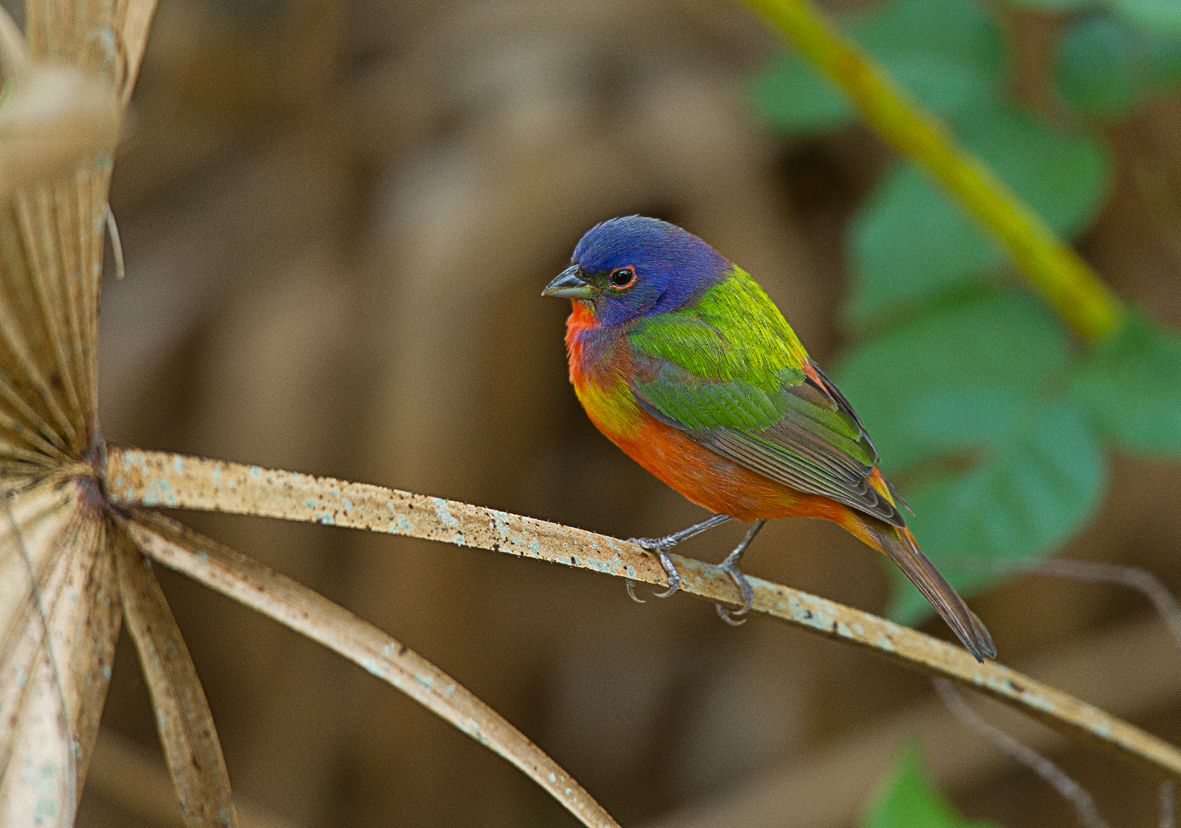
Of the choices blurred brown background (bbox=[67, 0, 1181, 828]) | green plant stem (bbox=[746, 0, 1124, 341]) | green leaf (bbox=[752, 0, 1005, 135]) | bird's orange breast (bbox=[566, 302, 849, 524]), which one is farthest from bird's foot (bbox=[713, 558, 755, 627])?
blurred brown background (bbox=[67, 0, 1181, 828])

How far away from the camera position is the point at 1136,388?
2.38 meters

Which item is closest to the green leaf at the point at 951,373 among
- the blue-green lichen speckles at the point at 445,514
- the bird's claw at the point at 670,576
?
the bird's claw at the point at 670,576

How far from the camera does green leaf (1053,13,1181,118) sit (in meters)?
2.65

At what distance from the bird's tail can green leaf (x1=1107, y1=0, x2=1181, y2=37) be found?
3.57 ft

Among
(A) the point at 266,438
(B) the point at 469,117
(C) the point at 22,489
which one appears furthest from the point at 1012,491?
(B) the point at 469,117

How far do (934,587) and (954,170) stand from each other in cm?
107

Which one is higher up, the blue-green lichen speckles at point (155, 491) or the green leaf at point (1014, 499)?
the green leaf at point (1014, 499)

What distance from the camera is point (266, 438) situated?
386 cm

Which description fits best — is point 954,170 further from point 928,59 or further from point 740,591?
point 740,591

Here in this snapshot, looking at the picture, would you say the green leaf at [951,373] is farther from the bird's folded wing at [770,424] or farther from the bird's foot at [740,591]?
the bird's foot at [740,591]

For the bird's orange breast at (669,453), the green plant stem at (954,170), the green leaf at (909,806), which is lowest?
the green leaf at (909,806)

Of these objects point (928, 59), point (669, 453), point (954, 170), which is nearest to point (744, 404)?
point (669, 453)

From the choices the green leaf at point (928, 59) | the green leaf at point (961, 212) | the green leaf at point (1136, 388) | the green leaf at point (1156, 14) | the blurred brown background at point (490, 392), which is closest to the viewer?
the green leaf at point (1156, 14)

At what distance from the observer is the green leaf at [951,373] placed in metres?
2.41
